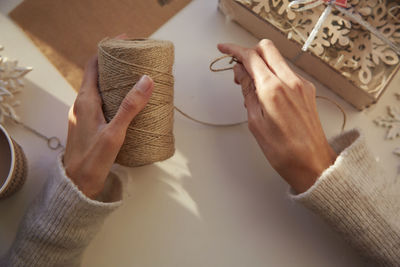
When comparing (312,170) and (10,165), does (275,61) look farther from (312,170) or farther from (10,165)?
(10,165)

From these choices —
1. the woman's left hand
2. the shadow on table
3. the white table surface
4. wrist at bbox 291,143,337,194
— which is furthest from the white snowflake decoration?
wrist at bbox 291,143,337,194

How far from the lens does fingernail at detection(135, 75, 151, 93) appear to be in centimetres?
63

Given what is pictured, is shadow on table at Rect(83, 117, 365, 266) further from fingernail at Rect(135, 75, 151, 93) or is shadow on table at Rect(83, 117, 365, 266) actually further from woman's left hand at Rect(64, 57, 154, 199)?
fingernail at Rect(135, 75, 151, 93)

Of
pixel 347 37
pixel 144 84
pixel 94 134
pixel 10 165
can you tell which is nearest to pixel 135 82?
pixel 144 84

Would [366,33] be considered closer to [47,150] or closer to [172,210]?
[172,210]

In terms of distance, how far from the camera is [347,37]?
2.52 feet

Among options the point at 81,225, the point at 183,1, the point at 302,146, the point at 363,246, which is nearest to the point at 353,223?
the point at 363,246

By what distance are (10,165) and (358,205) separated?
822 mm

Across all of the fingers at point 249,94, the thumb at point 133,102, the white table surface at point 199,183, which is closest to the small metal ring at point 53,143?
the white table surface at point 199,183

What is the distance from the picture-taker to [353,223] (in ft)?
2.15

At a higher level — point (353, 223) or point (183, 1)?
point (183, 1)

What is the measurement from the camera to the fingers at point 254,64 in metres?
0.71

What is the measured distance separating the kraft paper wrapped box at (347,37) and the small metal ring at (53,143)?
599mm

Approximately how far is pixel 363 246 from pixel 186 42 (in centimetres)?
69
